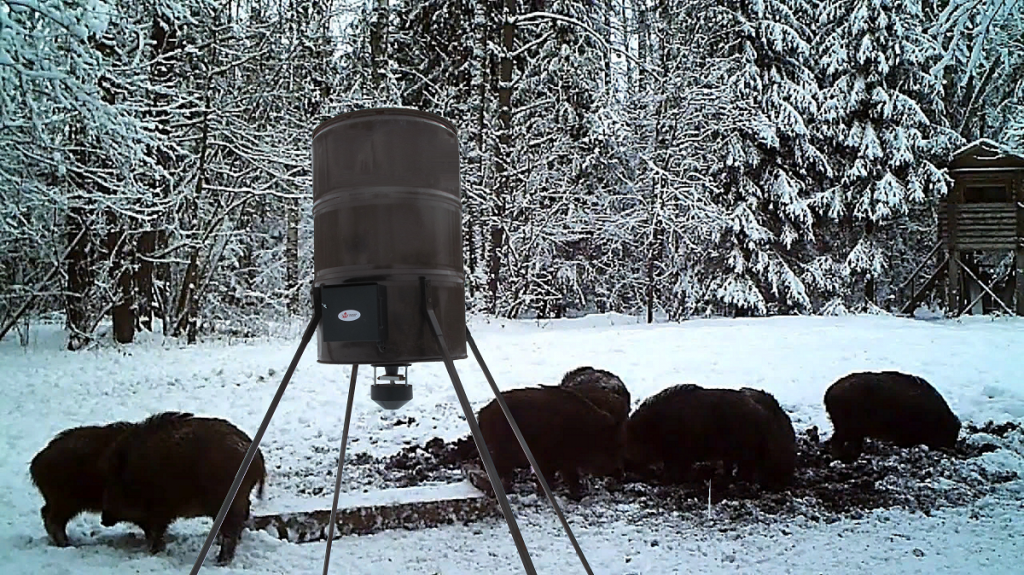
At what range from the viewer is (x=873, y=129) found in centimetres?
1778

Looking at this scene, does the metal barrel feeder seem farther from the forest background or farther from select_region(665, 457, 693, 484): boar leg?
the forest background

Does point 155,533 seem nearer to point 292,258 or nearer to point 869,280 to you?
point 292,258

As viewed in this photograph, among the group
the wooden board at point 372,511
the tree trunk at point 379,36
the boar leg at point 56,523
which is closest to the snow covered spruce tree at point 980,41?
the wooden board at point 372,511

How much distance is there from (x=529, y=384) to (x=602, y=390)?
1.90 m

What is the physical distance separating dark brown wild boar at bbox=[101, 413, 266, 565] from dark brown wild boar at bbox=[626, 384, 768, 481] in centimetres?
227

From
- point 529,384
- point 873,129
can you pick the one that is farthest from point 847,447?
point 873,129

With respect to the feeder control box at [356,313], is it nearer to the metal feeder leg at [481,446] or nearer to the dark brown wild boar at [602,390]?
the metal feeder leg at [481,446]

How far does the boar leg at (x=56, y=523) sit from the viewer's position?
362 cm

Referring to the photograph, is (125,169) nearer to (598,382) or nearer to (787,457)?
(598,382)

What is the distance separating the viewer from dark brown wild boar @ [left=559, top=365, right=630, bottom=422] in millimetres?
4831

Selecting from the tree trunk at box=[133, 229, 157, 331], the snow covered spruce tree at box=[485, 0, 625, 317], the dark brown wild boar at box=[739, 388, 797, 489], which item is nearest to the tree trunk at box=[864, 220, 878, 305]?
the snow covered spruce tree at box=[485, 0, 625, 317]

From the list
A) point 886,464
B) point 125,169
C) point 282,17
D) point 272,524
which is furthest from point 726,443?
point 282,17

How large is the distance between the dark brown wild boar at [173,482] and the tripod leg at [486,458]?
1739 mm

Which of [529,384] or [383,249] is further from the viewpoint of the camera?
[529,384]
